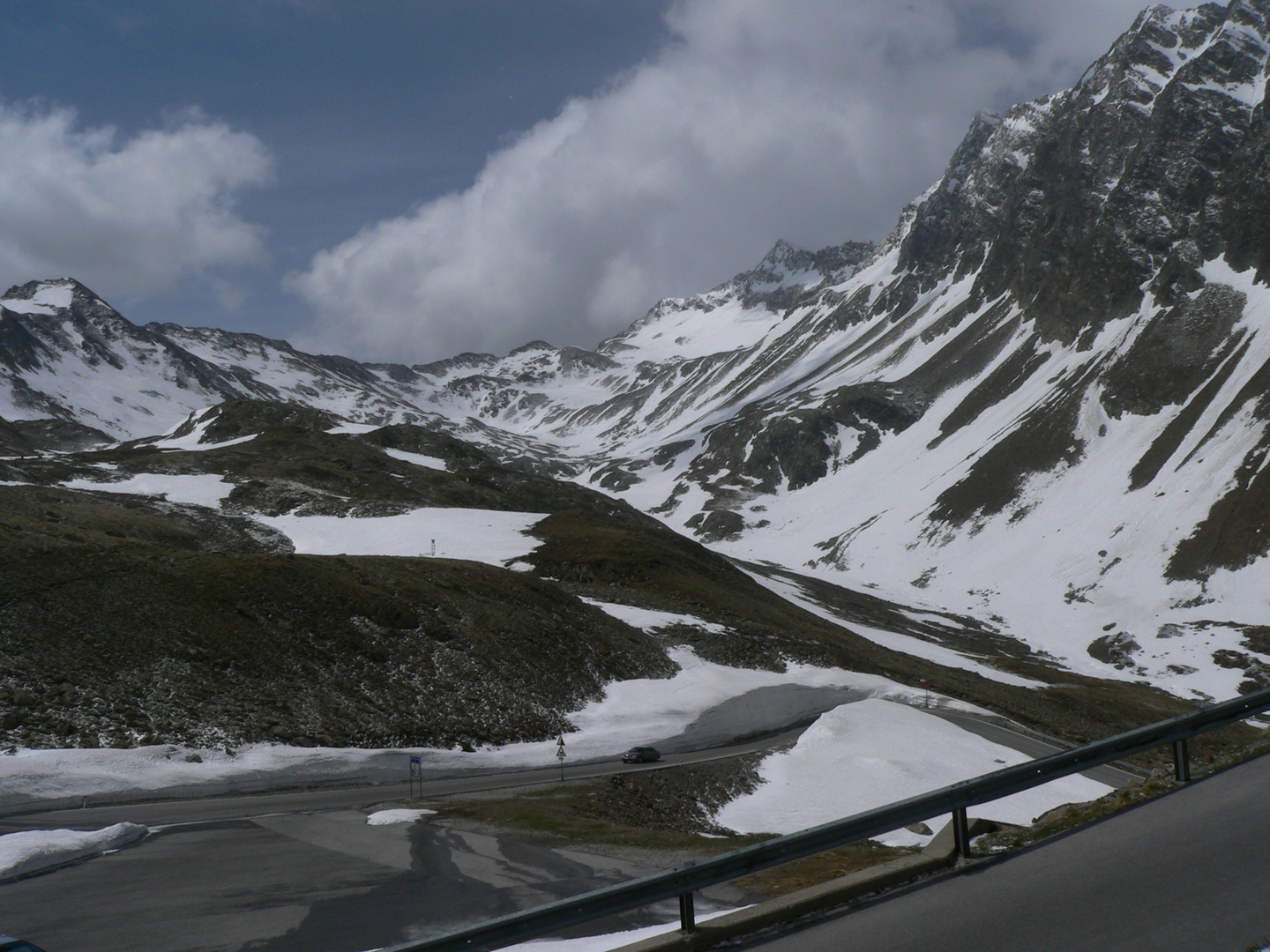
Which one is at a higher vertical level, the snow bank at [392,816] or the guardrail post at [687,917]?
the guardrail post at [687,917]

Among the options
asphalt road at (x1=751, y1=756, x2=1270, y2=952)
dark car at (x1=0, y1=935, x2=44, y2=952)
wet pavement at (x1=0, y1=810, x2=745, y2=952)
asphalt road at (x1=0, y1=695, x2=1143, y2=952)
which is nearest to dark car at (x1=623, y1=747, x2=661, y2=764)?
asphalt road at (x1=0, y1=695, x2=1143, y2=952)

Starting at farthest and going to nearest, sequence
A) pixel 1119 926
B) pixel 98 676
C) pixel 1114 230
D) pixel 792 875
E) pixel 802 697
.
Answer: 1. pixel 1114 230
2. pixel 802 697
3. pixel 98 676
4. pixel 792 875
5. pixel 1119 926

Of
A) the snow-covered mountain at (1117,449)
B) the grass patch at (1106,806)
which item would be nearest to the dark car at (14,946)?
the grass patch at (1106,806)

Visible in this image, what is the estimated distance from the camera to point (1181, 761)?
1108 cm

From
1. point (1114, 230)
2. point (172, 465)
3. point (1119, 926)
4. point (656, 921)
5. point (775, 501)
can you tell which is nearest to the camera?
point (1119, 926)

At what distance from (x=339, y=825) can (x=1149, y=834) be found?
60.7 feet

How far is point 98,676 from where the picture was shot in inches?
1208

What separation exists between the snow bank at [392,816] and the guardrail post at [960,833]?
639 inches

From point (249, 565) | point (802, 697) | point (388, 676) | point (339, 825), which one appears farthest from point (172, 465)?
point (339, 825)

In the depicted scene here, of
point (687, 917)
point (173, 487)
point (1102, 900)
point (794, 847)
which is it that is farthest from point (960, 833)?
point (173, 487)

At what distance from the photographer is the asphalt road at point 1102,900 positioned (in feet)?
23.3

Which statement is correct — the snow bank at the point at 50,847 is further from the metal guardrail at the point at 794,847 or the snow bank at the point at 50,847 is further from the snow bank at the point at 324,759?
the metal guardrail at the point at 794,847

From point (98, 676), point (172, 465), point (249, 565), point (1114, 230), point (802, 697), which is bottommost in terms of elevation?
point (802, 697)

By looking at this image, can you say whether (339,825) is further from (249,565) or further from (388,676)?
(249,565)
